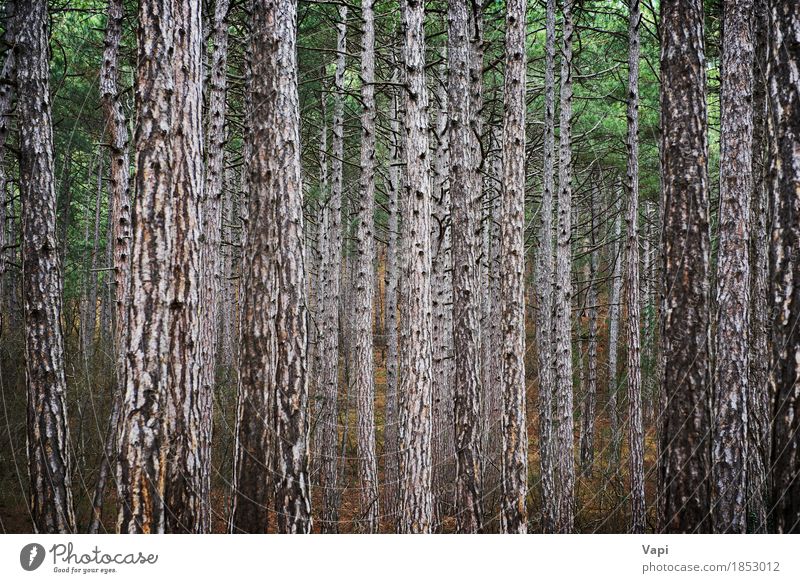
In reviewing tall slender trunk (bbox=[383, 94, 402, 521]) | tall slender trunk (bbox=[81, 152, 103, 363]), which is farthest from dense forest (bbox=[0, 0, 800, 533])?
tall slender trunk (bbox=[81, 152, 103, 363])

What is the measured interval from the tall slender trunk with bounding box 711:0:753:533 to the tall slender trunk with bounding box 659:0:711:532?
6.07ft

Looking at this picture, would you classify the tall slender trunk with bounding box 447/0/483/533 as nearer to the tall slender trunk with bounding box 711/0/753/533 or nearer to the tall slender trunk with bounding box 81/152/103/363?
the tall slender trunk with bounding box 711/0/753/533

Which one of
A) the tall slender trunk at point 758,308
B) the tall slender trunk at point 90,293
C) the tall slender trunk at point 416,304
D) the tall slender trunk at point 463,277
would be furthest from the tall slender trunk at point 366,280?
the tall slender trunk at point 90,293

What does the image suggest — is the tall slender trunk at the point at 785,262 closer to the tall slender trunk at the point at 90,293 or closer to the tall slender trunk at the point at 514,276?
the tall slender trunk at the point at 514,276

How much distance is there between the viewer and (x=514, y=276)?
22.6 ft

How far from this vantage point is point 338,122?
33.5ft

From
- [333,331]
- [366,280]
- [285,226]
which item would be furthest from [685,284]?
[333,331]

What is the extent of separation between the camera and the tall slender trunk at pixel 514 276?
22.5 feet

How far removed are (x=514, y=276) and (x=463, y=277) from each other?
675 millimetres

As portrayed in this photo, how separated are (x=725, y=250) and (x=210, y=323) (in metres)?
6.38

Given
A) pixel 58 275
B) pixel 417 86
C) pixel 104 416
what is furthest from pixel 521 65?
pixel 104 416

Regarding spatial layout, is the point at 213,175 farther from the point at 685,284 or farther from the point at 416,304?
the point at 685,284

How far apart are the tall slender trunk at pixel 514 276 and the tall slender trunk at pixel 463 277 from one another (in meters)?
0.52
